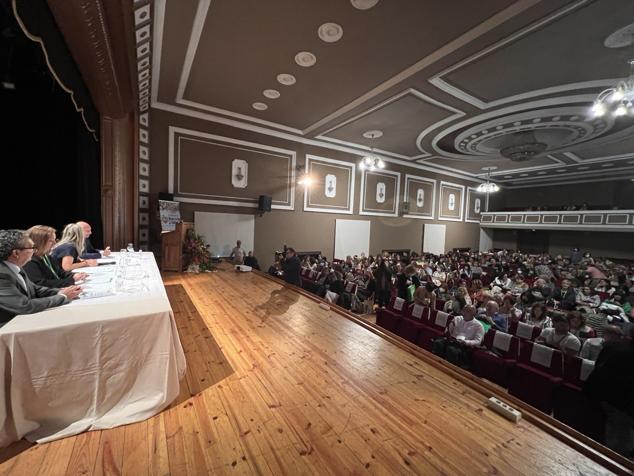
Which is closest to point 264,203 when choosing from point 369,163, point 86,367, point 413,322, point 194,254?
point 194,254

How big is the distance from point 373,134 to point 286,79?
4457 mm

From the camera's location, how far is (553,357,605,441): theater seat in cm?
248

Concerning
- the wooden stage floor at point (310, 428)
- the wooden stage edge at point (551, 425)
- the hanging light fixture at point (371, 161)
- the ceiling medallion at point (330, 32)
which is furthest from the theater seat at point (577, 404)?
the hanging light fixture at point (371, 161)

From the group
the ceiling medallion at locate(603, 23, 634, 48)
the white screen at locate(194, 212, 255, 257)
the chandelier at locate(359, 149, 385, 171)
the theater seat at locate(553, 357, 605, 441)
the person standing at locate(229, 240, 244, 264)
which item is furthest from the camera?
the chandelier at locate(359, 149, 385, 171)

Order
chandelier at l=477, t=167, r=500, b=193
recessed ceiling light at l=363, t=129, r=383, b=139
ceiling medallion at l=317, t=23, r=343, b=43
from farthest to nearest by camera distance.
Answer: chandelier at l=477, t=167, r=500, b=193, recessed ceiling light at l=363, t=129, r=383, b=139, ceiling medallion at l=317, t=23, r=343, b=43

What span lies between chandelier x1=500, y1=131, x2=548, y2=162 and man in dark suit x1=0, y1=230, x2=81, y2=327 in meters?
11.3

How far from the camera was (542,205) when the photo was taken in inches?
698

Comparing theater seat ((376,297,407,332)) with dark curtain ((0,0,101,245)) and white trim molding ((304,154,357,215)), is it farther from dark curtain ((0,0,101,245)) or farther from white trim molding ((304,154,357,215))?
white trim molding ((304,154,357,215))

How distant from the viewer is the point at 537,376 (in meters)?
2.92

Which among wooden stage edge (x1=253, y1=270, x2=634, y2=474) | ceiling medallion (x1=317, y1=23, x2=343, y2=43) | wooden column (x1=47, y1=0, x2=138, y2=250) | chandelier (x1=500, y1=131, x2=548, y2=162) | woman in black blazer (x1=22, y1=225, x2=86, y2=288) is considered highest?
ceiling medallion (x1=317, y1=23, x2=343, y2=43)

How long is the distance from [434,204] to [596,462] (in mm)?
14253

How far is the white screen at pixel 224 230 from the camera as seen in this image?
845 cm

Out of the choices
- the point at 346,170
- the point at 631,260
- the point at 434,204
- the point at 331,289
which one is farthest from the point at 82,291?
the point at 631,260

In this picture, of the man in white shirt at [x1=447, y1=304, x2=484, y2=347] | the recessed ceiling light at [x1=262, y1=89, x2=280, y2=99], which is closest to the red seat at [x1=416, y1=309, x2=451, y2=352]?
the man in white shirt at [x1=447, y1=304, x2=484, y2=347]
